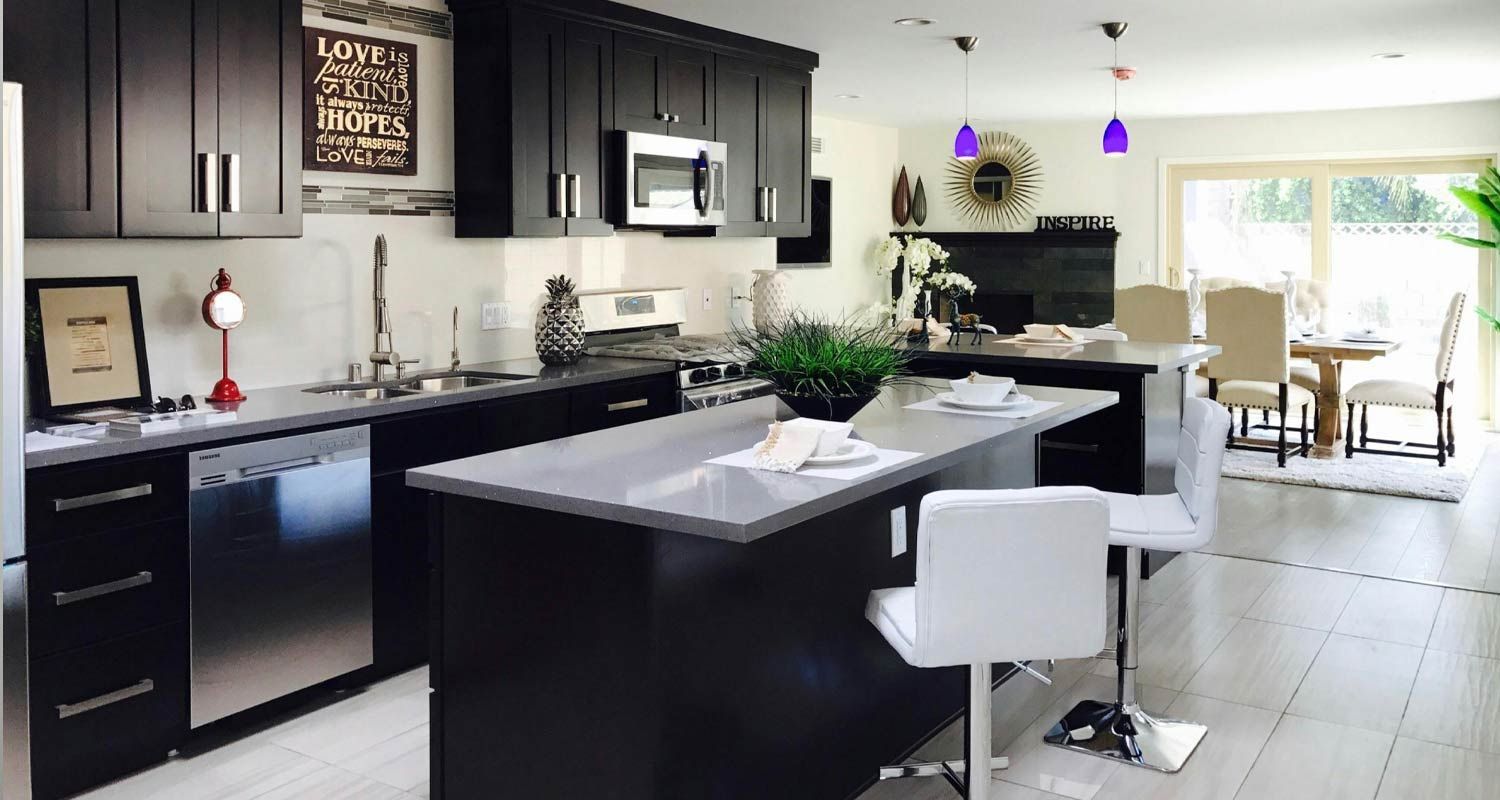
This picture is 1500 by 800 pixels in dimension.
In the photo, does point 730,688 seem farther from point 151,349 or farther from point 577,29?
point 577,29

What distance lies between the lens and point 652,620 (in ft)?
7.13

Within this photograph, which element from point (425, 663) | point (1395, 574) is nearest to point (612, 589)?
point (425, 663)

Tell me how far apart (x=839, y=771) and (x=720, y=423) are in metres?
0.91

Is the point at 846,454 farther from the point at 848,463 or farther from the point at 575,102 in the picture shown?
the point at 575,102

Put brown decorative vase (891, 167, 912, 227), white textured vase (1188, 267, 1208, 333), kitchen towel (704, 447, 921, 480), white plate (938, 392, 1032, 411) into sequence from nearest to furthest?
kitchen towel (704, 447, 921, 480)
white plate (938, 392, 1032, 411)
white textured vase (1188, 267, 1208, 333)
brown decorative vase (891, 167, 912, 227)

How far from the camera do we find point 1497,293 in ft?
27.9

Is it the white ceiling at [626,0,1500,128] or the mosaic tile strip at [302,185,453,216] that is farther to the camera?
the white ceiling at [626,0,1500,128]

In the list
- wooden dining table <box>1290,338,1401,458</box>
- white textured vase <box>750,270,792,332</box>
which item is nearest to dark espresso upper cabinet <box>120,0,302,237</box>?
white textured vase <box>750,270,792,332</box>

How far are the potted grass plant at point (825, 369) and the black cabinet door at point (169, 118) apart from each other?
1.62 meters

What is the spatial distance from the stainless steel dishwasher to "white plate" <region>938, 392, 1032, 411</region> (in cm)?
164

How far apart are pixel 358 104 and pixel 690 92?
63.7 inches

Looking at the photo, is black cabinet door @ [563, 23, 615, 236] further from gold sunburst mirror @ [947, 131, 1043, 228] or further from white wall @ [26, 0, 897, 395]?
gold sunburst mirror @ [947, 131, 1043, 228]

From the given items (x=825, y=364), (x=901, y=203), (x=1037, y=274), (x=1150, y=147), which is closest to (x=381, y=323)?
(x=825, y=364)

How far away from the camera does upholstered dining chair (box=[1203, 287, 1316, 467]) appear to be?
6.94m
